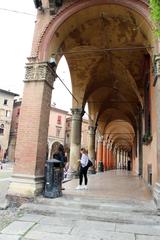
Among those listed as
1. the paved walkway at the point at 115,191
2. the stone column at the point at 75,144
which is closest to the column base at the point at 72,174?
the stone column at the point at 75,144

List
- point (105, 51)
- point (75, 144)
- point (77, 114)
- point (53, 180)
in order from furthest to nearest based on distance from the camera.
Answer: point (77, 114) < point (75, 144) < point (105, 51) < point (53, 180)

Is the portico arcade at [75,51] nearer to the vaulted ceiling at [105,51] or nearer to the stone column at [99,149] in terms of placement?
the vaulted ceiling at [105,51]

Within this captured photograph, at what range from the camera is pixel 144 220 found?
4477mm

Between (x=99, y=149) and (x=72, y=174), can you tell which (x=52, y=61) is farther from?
(x=99, y=149)

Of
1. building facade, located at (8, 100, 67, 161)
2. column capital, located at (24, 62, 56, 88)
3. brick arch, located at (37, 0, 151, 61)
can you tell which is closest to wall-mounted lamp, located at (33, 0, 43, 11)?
brick arch, located at (37, 0, 151, 61)

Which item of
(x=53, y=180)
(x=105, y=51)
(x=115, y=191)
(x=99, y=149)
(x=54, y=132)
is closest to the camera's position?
(x=53, y=180)

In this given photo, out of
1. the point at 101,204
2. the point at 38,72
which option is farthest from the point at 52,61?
the point at 101,204

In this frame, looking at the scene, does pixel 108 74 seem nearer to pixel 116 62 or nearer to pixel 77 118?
pixel 116 62

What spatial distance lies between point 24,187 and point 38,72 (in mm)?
3297

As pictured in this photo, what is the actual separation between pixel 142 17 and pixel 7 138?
41631mm

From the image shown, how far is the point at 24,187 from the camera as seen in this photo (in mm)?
5844

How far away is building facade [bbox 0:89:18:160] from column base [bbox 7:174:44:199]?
39.5 m

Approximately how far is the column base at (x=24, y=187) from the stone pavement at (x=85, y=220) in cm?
25

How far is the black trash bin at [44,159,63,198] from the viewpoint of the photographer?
588cm
